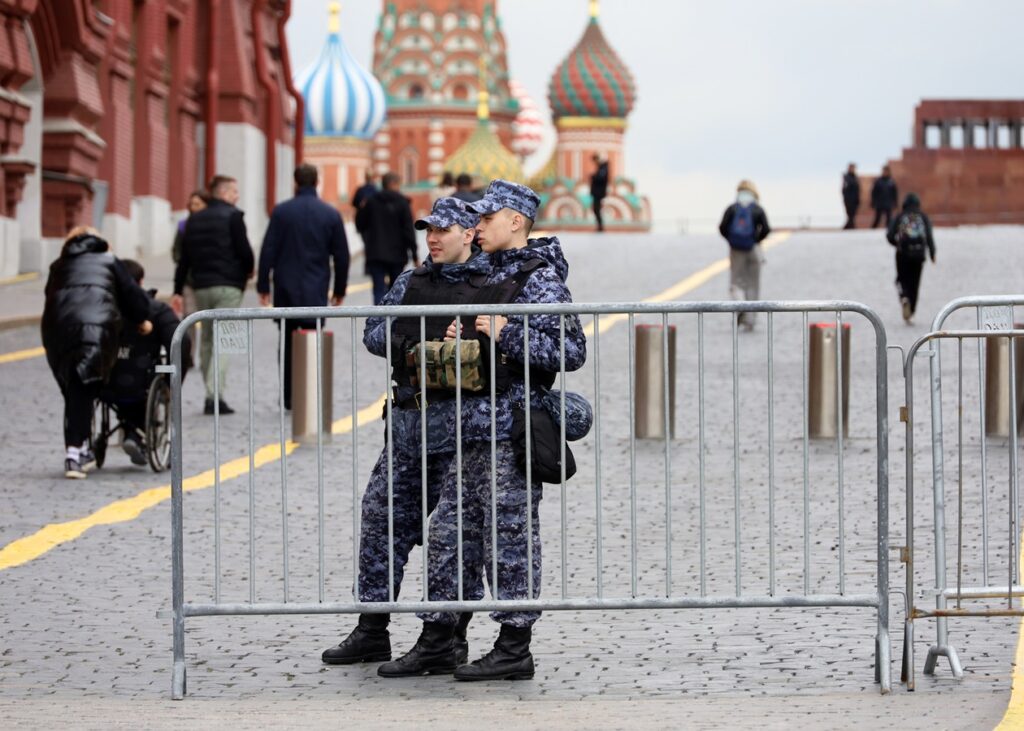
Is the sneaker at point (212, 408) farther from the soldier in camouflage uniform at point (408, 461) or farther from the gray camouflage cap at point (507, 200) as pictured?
the gray camouflage cap at point (507, 200)

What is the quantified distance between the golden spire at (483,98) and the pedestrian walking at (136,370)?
120 m

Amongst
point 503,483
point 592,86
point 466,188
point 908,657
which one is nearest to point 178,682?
point 503,483

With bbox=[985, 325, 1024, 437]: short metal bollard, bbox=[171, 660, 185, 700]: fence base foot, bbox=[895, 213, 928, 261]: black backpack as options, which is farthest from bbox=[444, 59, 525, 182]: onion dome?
bbox=[171, 660, 185, 700]: fence base foot

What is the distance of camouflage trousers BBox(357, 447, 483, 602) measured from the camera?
8461mm

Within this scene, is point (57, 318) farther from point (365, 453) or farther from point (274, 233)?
point (274, 233)

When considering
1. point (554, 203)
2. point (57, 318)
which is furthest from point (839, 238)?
point (554, 203)

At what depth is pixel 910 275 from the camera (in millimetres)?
27266

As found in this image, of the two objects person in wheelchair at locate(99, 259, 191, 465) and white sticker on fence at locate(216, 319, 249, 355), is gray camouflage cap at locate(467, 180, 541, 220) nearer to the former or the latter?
white sticker on fence at locate(216, 319, 249, 355)

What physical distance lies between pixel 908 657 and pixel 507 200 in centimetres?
202

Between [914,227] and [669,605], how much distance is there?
782 inches

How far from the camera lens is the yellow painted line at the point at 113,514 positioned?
1143 centimetres

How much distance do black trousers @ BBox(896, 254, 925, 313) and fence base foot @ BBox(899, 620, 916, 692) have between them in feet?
63.4

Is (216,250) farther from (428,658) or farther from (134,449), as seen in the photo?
(428,658)

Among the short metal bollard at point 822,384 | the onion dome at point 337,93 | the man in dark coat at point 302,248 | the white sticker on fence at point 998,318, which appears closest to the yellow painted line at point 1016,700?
the white sticker on fence at point 998,318
